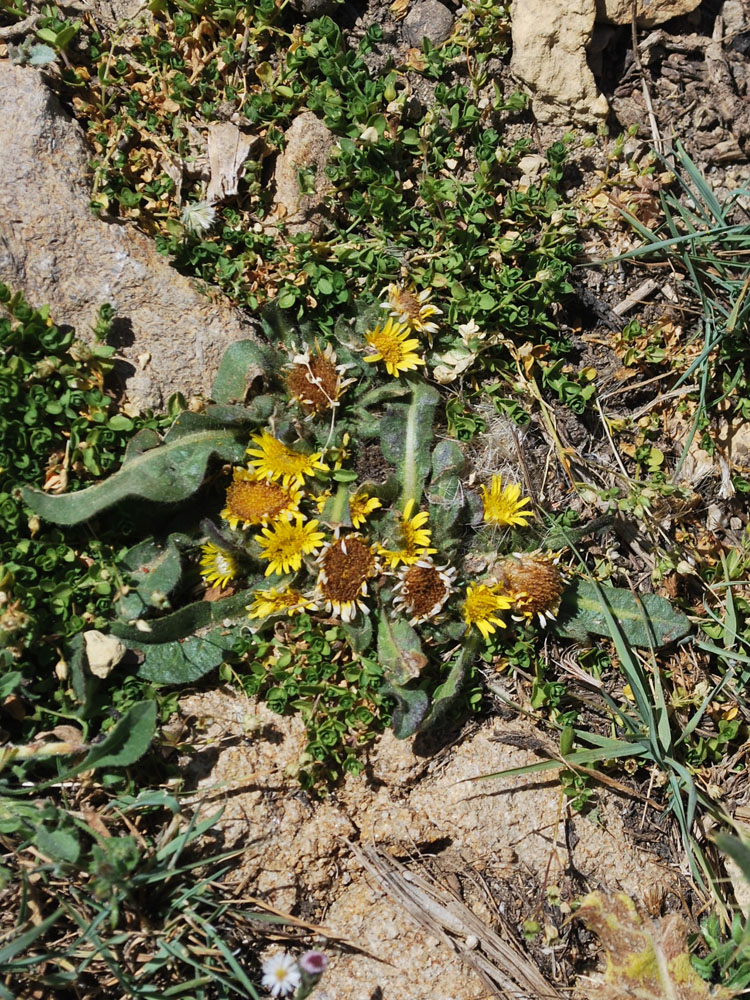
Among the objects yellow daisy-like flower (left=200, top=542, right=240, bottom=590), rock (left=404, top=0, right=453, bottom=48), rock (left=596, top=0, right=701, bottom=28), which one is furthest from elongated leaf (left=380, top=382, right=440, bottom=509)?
rock (left=596, top=0, right=701, bottom=28)

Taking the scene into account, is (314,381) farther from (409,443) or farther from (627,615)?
(627,615)

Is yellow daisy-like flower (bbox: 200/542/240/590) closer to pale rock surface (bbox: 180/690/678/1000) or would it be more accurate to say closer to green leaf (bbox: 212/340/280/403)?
pale rock surface (bbox: 180/690/678/1000)

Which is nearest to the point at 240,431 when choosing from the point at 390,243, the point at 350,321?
the point at 350,321

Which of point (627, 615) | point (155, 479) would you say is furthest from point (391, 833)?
point (155, 479)

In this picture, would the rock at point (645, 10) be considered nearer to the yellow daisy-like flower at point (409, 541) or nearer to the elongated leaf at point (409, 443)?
the elongated leaf at point (409, 443)

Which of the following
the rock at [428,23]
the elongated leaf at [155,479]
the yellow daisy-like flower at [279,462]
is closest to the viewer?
the elongated leaf at [155,479]

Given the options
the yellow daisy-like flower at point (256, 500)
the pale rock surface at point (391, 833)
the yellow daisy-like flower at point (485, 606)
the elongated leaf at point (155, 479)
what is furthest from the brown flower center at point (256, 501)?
the yellow daisy-like flower at point (485, 606)
